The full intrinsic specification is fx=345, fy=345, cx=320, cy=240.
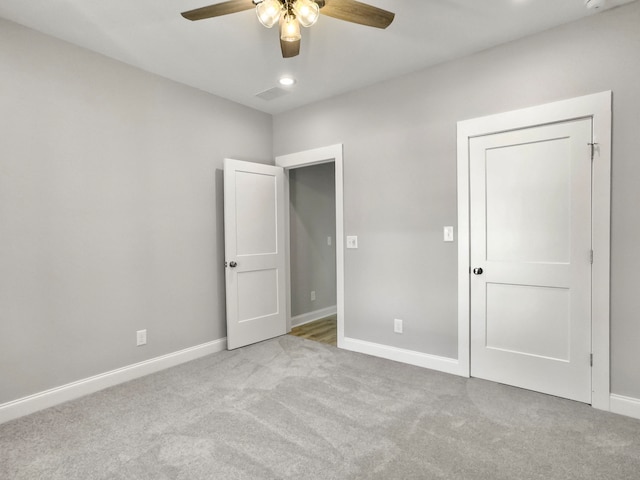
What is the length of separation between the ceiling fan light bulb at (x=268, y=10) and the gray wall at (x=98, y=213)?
178cm

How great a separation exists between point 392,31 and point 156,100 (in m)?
2.10

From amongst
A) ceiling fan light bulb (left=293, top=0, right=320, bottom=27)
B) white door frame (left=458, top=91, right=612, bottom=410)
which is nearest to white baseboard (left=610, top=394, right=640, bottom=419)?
white door frame (left=458, top=91, right=612, bottom=410)

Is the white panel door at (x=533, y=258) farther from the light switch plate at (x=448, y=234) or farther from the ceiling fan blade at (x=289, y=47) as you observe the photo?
the ceiling fan blade at (x=289, y=47)

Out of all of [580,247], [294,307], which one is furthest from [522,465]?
[294,307]

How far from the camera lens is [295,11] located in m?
1.77

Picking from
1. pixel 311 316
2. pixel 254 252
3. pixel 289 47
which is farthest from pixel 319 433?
pixel 311 316

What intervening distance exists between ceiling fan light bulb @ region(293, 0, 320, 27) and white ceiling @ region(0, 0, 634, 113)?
0.65 meters

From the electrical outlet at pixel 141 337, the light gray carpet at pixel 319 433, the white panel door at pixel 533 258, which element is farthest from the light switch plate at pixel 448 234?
the electrical outlet at pixel 141 337

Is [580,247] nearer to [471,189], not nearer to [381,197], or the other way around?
[471,189]

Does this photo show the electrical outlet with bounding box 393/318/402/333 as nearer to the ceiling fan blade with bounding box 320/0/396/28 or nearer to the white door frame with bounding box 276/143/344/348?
the white door frame with bounding box 276/143/344/348

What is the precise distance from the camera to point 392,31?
2.45 metres

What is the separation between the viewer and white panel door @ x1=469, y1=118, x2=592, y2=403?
7.84 feet

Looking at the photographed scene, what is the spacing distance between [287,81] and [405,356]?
2772mm

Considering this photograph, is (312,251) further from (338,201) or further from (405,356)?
(405,356)
